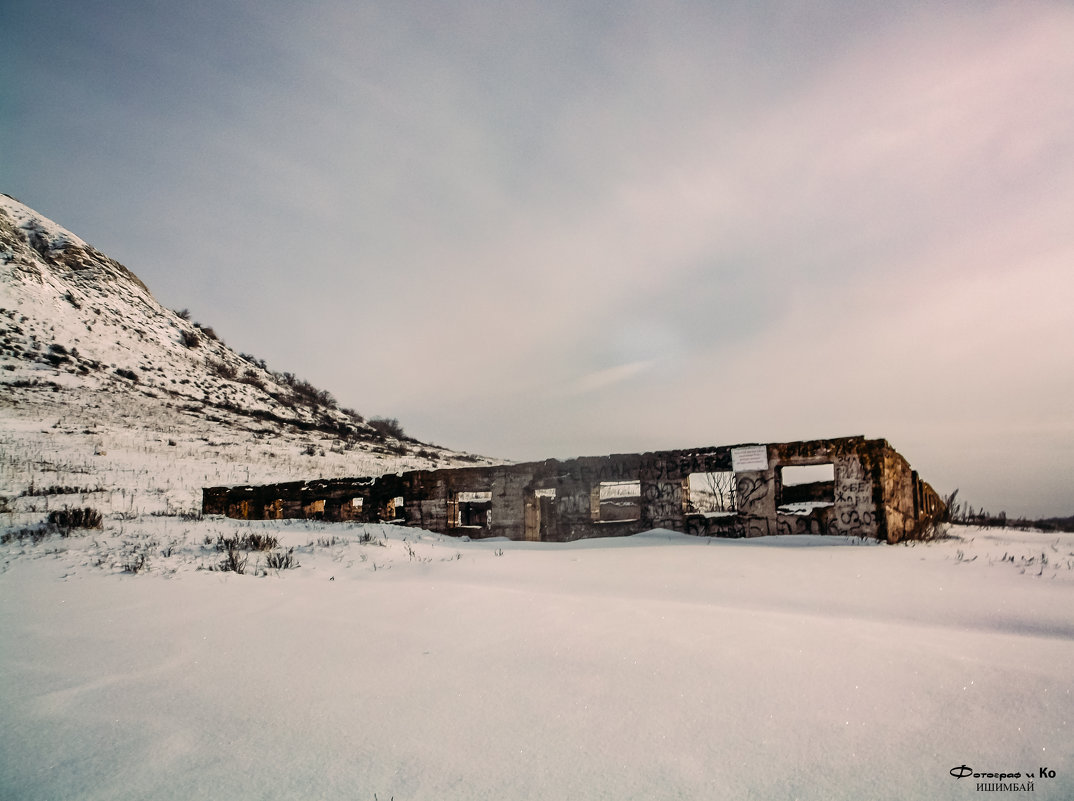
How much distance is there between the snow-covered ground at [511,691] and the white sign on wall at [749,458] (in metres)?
6.37

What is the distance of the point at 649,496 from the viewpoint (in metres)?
12.1

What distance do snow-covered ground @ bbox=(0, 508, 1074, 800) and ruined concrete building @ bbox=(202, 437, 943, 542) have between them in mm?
5899

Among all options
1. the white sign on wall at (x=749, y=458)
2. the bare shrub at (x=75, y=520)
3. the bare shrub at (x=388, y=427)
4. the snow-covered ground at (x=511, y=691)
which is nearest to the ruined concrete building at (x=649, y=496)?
the white sign on wall at (x=749, y=458)

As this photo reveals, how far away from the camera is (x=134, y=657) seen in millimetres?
2754

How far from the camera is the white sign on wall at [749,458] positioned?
36.3 feet

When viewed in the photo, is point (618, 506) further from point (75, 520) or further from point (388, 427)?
point (388, 427)

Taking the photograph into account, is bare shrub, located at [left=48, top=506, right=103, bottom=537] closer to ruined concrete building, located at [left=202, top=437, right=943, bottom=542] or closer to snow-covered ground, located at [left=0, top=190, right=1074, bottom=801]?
snow-covered ground, located at [left=0, top=190, right=1074, bottom=801]

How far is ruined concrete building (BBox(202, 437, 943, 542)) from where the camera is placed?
34.2ft

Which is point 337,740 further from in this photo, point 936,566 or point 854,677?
point 936,566

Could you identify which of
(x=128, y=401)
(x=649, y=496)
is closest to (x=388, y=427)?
Result: (x=128, y=401)

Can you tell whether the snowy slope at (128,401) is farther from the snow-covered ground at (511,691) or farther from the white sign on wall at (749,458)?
the white sign on wall at (749,458)

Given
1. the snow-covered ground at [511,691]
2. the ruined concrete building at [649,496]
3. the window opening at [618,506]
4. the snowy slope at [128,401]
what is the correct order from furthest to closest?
1. the snowy slope at [128,401]
2. the window opening at [618,506]
3. the ruined concrete building at [649,496]
4. the snow-covered ground at [511,691]

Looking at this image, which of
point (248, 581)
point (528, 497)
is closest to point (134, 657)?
point (248, 581)

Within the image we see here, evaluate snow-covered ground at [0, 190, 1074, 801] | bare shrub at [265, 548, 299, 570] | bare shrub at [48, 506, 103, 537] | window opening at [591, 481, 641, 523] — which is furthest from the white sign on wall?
bare shrub at [48, 506, 103, 537]
